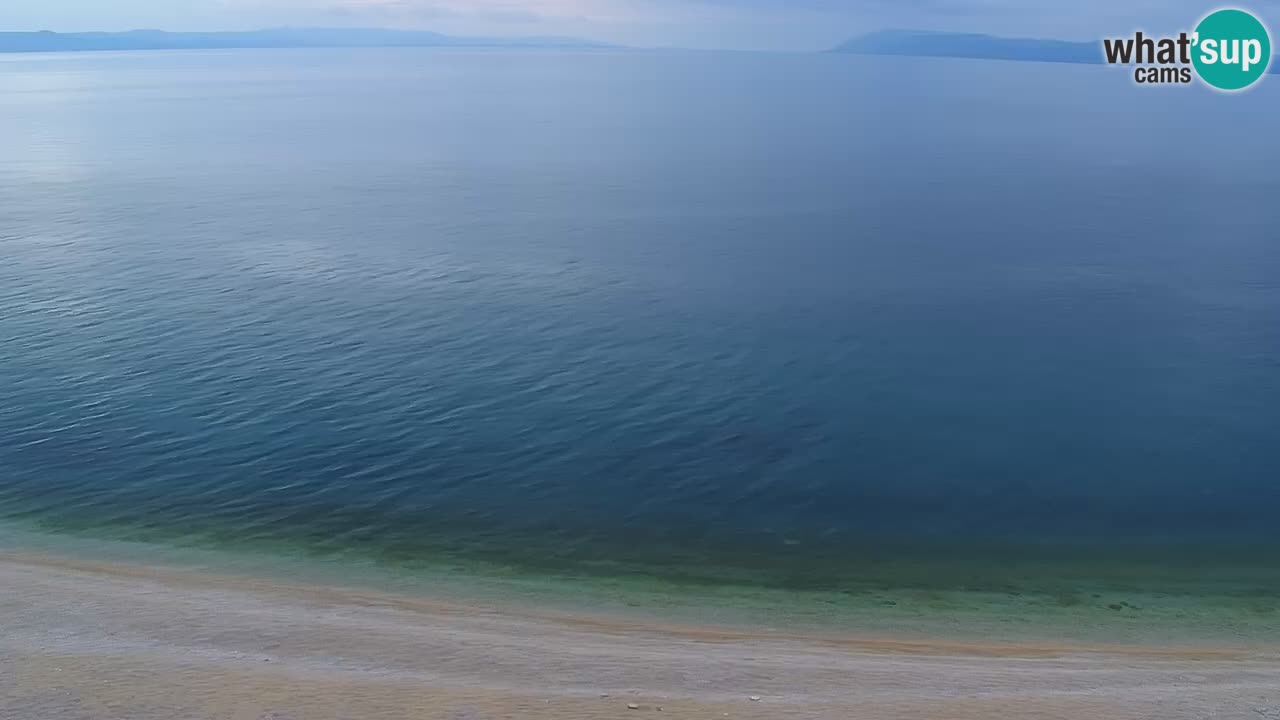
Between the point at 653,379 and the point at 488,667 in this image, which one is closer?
the point at 488,667

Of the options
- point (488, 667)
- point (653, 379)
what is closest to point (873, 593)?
point (488, 667)

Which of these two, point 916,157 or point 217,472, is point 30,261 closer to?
point 217,472

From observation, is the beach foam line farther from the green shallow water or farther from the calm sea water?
the calm sea water

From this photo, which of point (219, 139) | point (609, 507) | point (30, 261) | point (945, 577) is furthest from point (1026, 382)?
point (219, 139)

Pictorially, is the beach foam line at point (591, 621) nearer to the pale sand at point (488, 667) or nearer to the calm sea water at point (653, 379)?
the pale sand at point (488, 667)

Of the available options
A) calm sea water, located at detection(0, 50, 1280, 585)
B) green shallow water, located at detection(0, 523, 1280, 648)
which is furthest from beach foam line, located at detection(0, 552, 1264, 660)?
calm sea water, located at detection(0, 50, 1280, 585)

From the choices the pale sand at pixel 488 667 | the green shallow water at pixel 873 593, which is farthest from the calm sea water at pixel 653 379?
the pale sand at pixel 488 667

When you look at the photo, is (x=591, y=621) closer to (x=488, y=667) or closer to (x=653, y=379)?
(x=488, y=667)
